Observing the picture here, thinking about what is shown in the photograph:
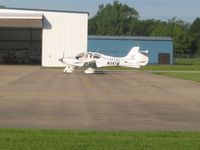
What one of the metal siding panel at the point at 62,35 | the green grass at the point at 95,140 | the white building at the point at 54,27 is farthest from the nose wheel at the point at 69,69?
the green grass at the point at 95,140

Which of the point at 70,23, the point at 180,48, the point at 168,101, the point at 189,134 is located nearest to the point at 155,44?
the point at 70,23

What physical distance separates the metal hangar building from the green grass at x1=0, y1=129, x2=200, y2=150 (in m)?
72.8

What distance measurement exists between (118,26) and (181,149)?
16749cm

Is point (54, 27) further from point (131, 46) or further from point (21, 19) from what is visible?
point (131, 46)

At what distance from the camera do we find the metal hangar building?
284 ft

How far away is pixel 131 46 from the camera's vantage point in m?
86.3

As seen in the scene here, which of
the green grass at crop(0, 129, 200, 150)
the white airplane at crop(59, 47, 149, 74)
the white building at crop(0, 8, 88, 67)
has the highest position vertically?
the white building at crop(0, 8, 88, 67)

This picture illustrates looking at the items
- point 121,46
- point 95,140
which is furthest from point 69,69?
point 95,140

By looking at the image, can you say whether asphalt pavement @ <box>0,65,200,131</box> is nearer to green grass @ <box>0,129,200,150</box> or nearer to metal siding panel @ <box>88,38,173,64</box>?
green grass @ <box>0,129,200,150</box>

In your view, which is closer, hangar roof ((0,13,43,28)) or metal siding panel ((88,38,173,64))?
hangar roof ((0,13,43,28))

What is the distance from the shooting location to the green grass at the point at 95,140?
397 inches

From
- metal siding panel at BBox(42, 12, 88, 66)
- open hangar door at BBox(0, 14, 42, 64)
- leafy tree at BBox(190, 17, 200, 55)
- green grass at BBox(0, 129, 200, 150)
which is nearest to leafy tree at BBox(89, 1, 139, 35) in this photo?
leafy tree at BBox(190, 17, 200, 55)

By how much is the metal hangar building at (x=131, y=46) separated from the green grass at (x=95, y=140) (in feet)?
239

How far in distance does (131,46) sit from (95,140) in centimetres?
7580
